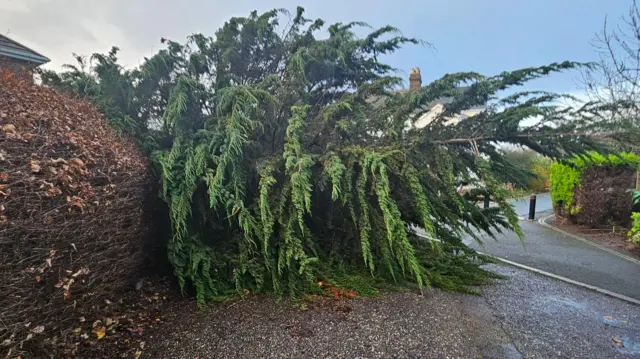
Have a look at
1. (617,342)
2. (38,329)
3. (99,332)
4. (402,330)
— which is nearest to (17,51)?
(99,332)

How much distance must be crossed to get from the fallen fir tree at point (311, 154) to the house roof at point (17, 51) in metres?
5.34

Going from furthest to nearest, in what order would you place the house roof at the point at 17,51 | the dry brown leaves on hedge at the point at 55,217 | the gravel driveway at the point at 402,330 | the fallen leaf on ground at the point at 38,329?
the house roof at the point at 17,51
the gravel driveway at the point at 402,330
the fallen leaf on ground at the point at 38,329
the dry brown leaves on hedge at the point at 55,217

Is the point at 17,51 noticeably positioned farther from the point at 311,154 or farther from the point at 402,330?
the point at 402,330

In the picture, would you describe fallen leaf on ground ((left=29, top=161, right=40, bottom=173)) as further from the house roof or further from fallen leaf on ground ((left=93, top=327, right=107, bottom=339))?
the house roof

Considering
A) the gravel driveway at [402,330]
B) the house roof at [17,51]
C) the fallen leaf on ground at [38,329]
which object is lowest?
the gravel driveway at [402,330]

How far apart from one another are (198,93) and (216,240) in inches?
65.4

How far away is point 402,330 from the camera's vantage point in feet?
9.42

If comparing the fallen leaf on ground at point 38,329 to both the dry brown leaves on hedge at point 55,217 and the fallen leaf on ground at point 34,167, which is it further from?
the fallen leaf on ground at point 34,167

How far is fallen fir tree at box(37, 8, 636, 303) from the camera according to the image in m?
3.26

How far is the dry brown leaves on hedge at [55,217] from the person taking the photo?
1814 mm

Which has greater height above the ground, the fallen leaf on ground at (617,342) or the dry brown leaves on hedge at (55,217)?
the dry brown leaves on hedge at (55,217)

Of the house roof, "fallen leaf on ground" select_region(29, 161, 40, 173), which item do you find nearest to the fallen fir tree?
"fallen leaf on ground" select_region(29, 161, 40, 173)

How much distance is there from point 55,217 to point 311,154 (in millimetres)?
2282

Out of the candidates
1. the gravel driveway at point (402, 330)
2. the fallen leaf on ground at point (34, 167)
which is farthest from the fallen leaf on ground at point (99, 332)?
the fallen leaf on ground at point (34, 167)
